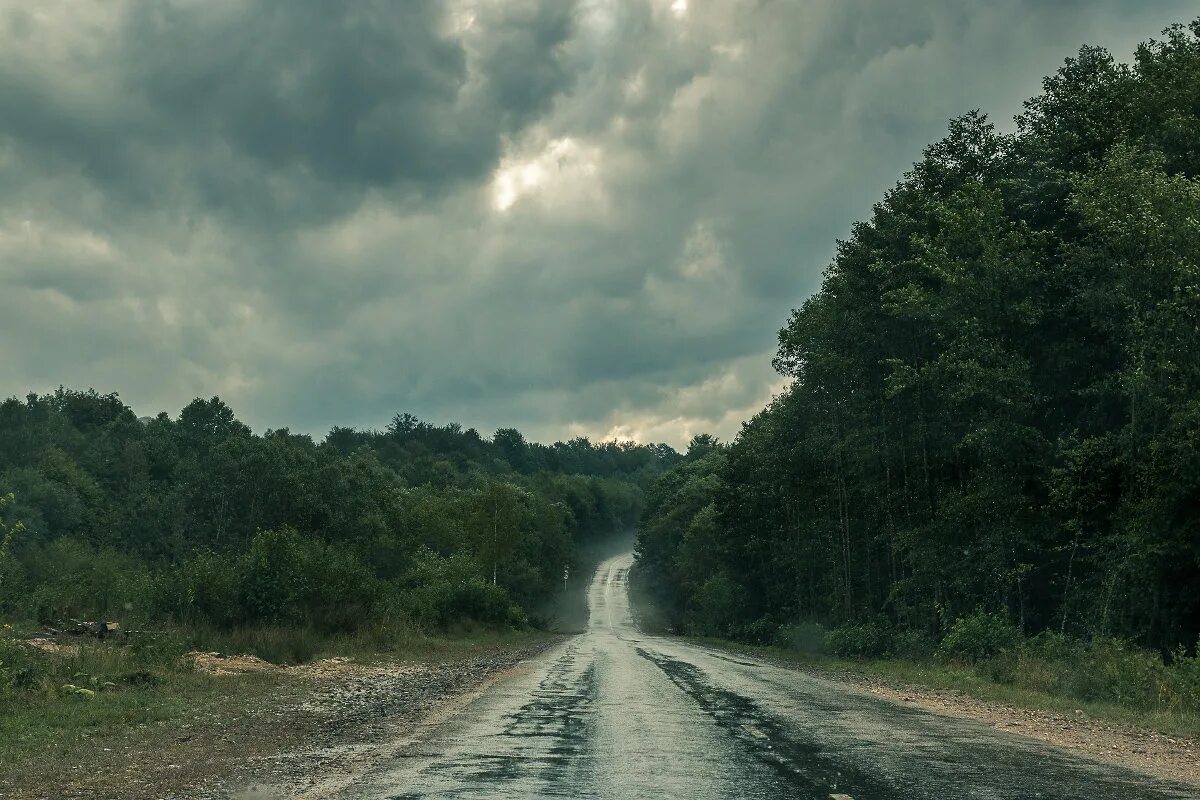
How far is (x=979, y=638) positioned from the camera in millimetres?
27641

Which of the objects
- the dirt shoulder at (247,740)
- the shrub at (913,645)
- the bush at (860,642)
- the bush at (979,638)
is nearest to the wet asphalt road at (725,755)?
the dirt shoulder at (247,740)

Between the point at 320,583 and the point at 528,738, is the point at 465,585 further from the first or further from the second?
the point at 528,738

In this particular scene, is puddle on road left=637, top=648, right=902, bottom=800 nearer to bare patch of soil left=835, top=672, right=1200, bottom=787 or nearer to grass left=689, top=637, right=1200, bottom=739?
bare patch of soil left=835, top=672, right=1200, bottom=787

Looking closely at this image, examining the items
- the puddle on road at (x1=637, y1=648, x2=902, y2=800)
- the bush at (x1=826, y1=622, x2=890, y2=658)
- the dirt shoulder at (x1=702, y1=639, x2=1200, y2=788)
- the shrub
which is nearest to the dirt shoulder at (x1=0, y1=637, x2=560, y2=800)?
the puddle on road at (x1=637, y1=648, x2=902, y2=800)

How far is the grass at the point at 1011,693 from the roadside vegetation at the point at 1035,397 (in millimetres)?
198

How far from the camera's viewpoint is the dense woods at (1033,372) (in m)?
23.1

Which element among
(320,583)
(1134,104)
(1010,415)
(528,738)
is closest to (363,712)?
(528,738)

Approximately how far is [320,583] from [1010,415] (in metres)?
22.5

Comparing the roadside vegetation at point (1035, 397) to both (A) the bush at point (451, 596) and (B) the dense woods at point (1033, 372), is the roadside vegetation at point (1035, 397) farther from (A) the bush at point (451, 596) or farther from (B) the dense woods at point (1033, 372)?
(A) the bush at point (451, 596)

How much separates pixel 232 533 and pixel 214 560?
61630 mm

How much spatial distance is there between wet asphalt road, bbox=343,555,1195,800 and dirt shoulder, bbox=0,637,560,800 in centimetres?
95

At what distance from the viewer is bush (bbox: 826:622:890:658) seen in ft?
122

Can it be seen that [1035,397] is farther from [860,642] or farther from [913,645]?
[860,642]

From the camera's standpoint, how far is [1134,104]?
2891cm
